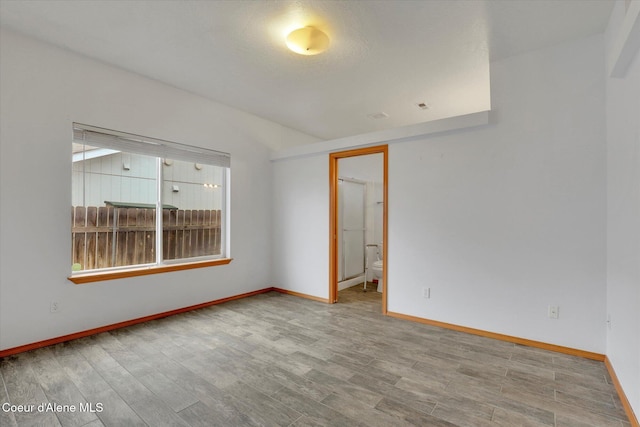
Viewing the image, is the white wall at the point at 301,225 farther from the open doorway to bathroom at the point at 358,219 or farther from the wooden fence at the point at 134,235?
the wooden fence at the point at 134,235

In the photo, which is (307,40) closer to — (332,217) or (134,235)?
(332,217)

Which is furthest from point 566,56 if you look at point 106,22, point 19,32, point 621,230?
point 19,32

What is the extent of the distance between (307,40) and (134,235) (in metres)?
2.84

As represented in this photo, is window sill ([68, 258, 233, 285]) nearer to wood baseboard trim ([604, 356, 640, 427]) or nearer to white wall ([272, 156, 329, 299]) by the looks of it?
white wall ([272, 156, 329, 299])

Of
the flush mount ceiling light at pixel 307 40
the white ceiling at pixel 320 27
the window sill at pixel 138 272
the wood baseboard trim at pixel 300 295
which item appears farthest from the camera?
the wood baseboard trim at pixel 300 295

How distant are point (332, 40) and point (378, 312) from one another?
3.06 meters

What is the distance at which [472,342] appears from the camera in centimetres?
284

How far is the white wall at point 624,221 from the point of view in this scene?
68.4 inches

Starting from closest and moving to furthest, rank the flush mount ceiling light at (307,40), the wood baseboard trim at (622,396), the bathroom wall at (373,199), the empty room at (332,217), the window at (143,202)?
1. the wood baseboard trim at (622,396)
2. the empty room at (332,217)
3. the flush mount ceiling light at (307,40)
4. the window at (143,202)
5. the bathroom wall at (373,199)

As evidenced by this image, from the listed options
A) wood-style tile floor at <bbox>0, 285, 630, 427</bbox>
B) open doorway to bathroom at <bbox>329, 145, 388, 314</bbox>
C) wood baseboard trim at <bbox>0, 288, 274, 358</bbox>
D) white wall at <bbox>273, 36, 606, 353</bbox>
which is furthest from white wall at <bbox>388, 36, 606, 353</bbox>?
wood baseboard trim at <bbox>0, 288, 274, 358</bbox>

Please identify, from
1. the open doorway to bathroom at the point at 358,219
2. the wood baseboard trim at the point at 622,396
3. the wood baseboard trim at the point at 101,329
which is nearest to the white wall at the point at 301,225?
the open doorway to bathroom at the point at 358,219

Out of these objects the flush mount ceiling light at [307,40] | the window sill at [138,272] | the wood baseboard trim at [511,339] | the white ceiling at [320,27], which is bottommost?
the wood baseboard trim at [511,339]

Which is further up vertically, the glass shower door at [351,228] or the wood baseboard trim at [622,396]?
the glass shower door at [351,228]

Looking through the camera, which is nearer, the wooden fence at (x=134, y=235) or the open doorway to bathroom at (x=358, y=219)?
the wooden fence at (x=134, y=235)
